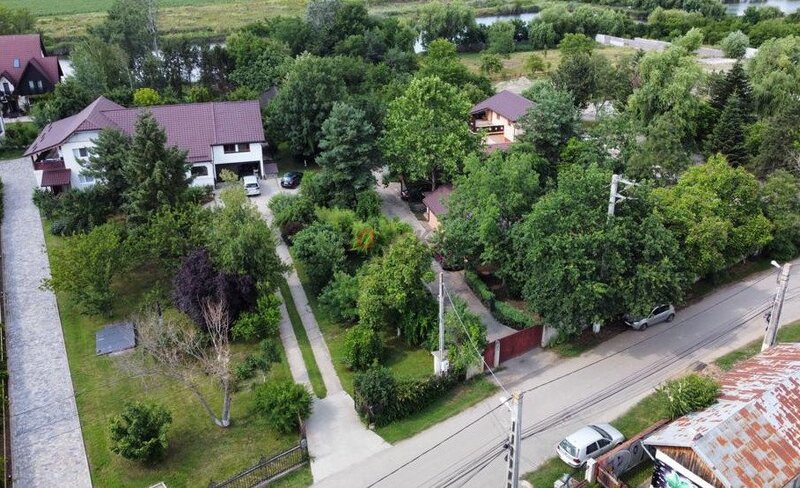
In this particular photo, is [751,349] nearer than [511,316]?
Yes

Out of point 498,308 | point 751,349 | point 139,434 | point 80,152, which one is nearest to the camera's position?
point 139,434

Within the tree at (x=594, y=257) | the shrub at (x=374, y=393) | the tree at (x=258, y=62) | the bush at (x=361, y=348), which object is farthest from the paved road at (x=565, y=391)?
the tree at (x=258, y=62)

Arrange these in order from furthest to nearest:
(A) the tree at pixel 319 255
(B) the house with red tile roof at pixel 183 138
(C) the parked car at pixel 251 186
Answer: (C) the parked car at pixel 251 186, (B) the house with red tile roof at pixel 183 138, (A) the tree at pixel 319 255

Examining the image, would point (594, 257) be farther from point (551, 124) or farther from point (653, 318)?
point (551, 124)

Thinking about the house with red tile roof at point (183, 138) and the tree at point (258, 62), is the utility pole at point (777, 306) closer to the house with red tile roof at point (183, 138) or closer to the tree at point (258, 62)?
the house with red tile roof at point (183, 138)

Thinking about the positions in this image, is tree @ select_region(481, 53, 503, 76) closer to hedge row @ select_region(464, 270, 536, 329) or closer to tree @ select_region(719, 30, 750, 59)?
tree @ select_region(719, 30, 750, 59)

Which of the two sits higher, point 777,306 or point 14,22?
point 14,22

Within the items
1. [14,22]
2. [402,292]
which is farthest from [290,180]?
[14,22]
